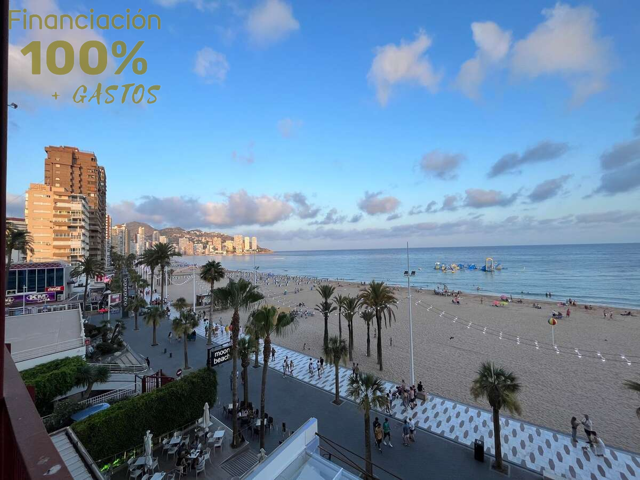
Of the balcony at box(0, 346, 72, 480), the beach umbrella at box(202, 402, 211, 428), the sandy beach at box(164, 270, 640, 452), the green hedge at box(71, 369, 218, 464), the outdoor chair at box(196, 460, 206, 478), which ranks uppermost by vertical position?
the balcony at box(0, 346, 72, 480)

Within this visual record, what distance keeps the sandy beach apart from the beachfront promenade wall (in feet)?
3.46

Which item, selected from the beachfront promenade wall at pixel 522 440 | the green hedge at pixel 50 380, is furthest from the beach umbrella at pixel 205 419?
the beachfront promenade wall at pixel 522 440

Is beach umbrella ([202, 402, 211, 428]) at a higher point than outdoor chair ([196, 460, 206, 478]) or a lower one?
A: higher

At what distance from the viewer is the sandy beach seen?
16109 millimetres

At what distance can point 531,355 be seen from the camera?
24141 millimetres

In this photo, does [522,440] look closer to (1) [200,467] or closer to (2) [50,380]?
(1) [200,467]

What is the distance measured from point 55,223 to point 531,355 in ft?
216

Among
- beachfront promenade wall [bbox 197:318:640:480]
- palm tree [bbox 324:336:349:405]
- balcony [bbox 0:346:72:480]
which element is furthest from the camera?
palm tree [bbox 324:336:349:405]

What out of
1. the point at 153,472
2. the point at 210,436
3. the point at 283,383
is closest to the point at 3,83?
the point at 153,472

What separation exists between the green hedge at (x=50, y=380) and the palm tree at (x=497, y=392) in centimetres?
1840

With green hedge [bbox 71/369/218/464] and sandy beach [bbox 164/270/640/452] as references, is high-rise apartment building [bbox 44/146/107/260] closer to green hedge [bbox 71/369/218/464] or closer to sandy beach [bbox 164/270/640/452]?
sandy beach [bbox 164/270/640/452]

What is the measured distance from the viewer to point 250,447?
13.5m

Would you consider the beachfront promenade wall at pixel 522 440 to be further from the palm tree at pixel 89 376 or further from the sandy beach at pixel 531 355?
the palm tree at pixel 89 376

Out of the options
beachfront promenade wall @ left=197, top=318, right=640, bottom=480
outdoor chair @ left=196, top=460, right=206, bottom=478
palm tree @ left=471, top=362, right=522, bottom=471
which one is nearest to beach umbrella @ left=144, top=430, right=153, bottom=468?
outdoor chair @ left=196, top=460, right=206, bottom=478
